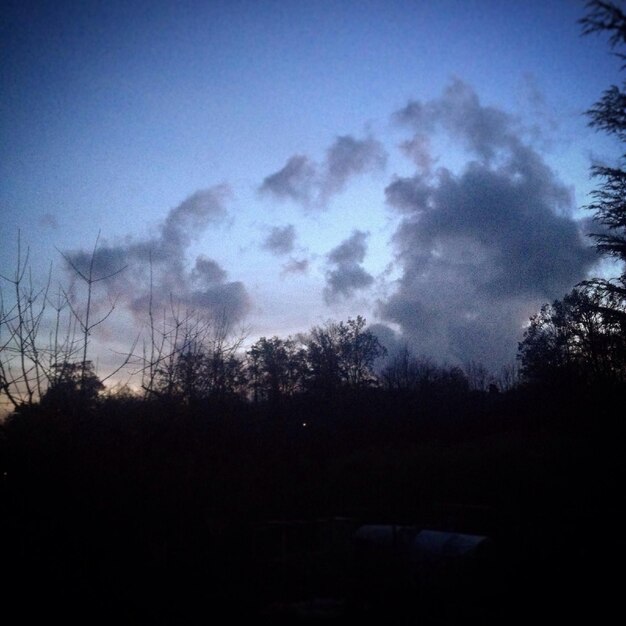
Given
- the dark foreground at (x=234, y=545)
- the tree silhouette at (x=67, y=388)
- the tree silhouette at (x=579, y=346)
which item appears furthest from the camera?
the tree silhouette at (x=579, y=346)

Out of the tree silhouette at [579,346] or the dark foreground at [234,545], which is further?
the tree silhouette at [579,346]

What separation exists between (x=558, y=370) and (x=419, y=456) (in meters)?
14.2

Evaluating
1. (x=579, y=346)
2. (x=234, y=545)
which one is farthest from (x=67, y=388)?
(x=579, y=346)

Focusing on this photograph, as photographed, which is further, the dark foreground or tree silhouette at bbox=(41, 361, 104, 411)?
tree silhouette at bbox=(41, 361, 104, 411)

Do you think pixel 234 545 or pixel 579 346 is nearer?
pixel 234 545

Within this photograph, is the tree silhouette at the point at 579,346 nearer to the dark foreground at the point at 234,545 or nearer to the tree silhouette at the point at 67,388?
the dark foreground at the point at 234,545

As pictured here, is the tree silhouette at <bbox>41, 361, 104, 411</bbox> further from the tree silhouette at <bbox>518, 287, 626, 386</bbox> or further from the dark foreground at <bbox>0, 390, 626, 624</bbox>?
the tree silhouette at <bbox>518, 287, 626, 386</bbox>

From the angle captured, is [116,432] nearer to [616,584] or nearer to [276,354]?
[616,584]

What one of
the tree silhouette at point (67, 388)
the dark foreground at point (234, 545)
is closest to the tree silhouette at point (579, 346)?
the dark foreground at point (234, 545)

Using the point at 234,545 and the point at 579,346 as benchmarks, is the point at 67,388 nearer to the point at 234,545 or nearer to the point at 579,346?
the point at 234,545

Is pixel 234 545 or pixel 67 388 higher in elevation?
pixel 67 388

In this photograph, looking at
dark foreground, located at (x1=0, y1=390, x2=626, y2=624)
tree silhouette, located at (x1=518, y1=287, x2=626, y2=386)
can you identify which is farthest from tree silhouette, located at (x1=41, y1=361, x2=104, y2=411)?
tree silhouette, located at (x1=518, y1=287, x2=626, y2=386)

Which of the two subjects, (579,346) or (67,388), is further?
(579,346)

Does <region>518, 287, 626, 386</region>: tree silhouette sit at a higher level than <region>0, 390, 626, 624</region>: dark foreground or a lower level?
higher
